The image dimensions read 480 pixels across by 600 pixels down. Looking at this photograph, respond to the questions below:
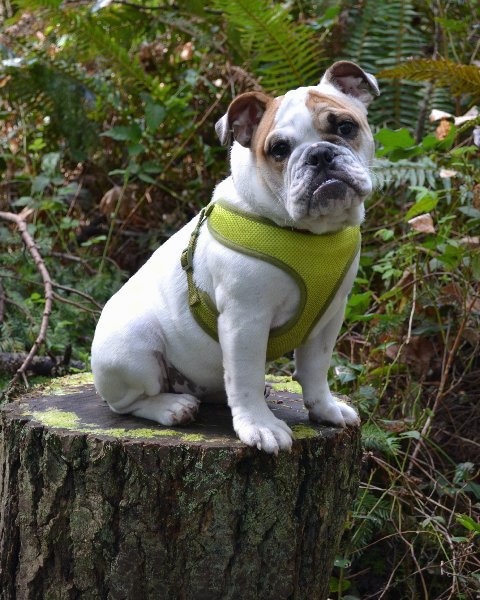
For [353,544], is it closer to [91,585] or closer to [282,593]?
[282,593]

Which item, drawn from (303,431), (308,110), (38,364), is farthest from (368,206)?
(308,110)

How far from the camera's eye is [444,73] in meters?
4.27

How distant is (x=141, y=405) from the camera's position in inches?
108

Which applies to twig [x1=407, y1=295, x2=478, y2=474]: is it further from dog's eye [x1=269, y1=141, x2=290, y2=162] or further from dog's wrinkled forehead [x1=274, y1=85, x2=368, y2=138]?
dog's eye [x1=269, y1=141, x2=290, y2=162]

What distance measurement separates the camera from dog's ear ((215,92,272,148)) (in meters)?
2.41

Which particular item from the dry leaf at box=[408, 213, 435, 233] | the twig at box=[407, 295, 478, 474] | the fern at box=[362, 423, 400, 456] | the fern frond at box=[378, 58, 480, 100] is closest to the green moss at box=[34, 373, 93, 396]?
the fern at box=[362, 423, 400, 456]

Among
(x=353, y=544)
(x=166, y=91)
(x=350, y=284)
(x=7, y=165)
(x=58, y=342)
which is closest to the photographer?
(x=350, y=284)

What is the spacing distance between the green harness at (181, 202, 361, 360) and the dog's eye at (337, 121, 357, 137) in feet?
1.01

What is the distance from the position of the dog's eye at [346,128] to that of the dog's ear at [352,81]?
25 cm

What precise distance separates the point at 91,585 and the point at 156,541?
27 cm

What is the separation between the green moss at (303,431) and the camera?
256 centimetres

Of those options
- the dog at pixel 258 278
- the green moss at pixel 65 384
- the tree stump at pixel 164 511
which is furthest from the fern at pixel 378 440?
the green moss at pixel 65 384

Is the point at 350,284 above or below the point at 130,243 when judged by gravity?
above

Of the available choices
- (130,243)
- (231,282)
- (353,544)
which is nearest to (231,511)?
(231,282)
